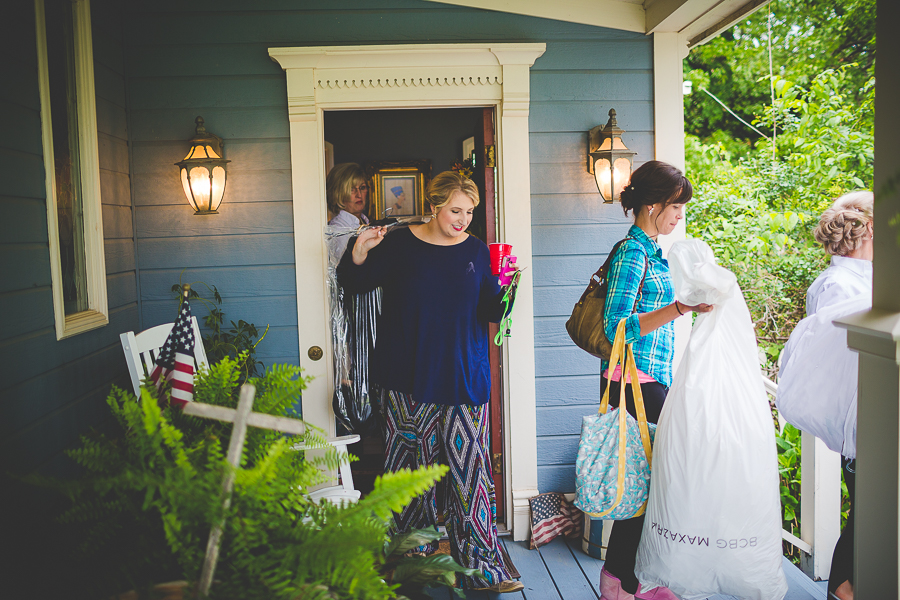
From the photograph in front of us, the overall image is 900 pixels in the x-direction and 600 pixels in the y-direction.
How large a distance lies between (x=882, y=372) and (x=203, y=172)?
2339 millimetres

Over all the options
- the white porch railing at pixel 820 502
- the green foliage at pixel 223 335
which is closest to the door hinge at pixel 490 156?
the green foliage at pixel 223 335

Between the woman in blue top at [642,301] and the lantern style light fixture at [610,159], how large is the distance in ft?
1.89

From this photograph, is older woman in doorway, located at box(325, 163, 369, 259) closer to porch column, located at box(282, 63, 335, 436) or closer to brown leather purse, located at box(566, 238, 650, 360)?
porch column, located at box(282, 63, 335, 436)

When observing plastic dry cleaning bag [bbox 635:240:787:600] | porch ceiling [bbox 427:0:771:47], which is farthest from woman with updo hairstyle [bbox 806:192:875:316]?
porch ceiling [bbox 427:0:771:47]

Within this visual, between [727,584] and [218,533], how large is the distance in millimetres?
1487

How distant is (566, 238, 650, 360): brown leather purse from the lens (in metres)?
1.95

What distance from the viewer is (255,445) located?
1110mm

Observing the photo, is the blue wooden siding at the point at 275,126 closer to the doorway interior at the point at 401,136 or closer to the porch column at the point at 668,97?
the porch column at the point at 668,97

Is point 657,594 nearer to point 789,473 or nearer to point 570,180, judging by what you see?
point 570,180

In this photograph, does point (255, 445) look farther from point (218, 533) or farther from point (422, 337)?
point (422, 337)

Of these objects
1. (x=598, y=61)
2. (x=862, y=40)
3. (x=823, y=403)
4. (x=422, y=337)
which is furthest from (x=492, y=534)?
(x=862, y=40)

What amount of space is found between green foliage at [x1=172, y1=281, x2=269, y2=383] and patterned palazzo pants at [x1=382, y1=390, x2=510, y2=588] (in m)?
0.65

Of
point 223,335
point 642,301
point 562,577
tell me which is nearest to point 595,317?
point 642,301

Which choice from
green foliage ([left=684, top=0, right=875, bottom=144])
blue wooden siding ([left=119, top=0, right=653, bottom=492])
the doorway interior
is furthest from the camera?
green foliage ([left=684, top=0, right=875, bottom=144])
